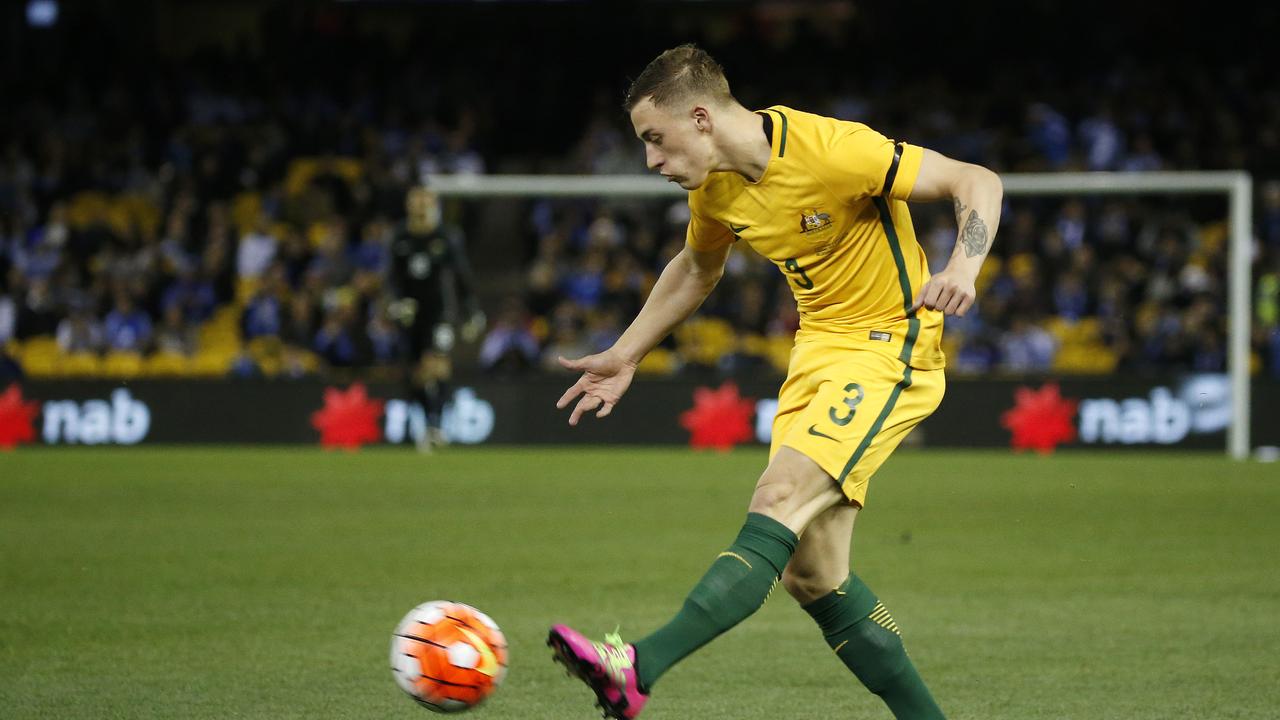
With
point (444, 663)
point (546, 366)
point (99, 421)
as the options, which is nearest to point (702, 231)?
point (444, 663)

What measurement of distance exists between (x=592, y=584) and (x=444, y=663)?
143 inches

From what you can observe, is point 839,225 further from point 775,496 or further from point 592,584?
point 592,584

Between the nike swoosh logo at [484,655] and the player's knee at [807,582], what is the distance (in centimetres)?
77

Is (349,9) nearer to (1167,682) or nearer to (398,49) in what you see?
(398,49)

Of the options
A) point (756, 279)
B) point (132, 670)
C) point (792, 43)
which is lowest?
point (132, 670)

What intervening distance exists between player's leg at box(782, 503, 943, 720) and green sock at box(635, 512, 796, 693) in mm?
258

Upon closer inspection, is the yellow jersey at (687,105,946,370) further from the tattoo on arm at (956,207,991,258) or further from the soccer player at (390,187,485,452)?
the soccer player at (390,187,485,452)


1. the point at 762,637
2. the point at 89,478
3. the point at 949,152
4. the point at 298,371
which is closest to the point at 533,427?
the point at 298,371

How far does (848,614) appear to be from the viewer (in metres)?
4.27

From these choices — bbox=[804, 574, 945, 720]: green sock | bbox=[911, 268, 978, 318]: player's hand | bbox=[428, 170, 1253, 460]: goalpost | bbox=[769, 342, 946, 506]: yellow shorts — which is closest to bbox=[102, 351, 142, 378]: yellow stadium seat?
bbox=[428, 170, 1253, 460]: goalpost

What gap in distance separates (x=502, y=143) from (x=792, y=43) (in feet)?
15.5

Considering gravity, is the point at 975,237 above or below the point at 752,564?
above

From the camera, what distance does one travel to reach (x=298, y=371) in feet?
58.2

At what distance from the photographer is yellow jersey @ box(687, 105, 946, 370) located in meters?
4.24
